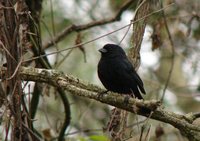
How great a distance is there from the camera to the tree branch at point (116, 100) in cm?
356

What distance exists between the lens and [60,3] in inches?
300

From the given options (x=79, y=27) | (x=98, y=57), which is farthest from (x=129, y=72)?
(x=98, y=57)

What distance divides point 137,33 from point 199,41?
10.9 ft

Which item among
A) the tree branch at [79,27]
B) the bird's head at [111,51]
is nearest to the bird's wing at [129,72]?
the bird's head at [111,51]

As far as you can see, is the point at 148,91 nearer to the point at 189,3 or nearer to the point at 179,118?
the point at 189,3

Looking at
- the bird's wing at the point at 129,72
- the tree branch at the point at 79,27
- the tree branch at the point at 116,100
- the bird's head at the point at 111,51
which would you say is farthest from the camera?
the tree branch at the point at 79,27

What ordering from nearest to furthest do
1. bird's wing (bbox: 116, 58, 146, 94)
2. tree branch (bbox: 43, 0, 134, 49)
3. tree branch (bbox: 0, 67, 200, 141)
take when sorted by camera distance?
1. tree branch (bbox: 0, 67, 200, 141)
2. bird's wing (bbox: 116, 58, 146, 94)
3. tree branch (bbox: 43, 0, 134, 49)

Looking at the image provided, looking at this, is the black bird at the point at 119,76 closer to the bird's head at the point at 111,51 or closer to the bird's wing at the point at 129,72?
the bird's wing at the point at 129,72

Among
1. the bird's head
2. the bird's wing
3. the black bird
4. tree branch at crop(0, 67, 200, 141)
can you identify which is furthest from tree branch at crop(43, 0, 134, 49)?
tree branch at crop(0, 67, 200, 141)

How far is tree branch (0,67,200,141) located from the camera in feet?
11.7

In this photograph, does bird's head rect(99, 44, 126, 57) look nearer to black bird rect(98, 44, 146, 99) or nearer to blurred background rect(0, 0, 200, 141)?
black bird rect(98, 44, 146, 99)

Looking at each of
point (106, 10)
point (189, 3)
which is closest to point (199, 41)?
point (189, 3)

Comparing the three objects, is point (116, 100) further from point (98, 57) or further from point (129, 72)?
point (98, 57)

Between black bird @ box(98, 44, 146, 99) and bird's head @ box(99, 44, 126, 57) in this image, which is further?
bird's head @ box(99, 44, 126, 57)
